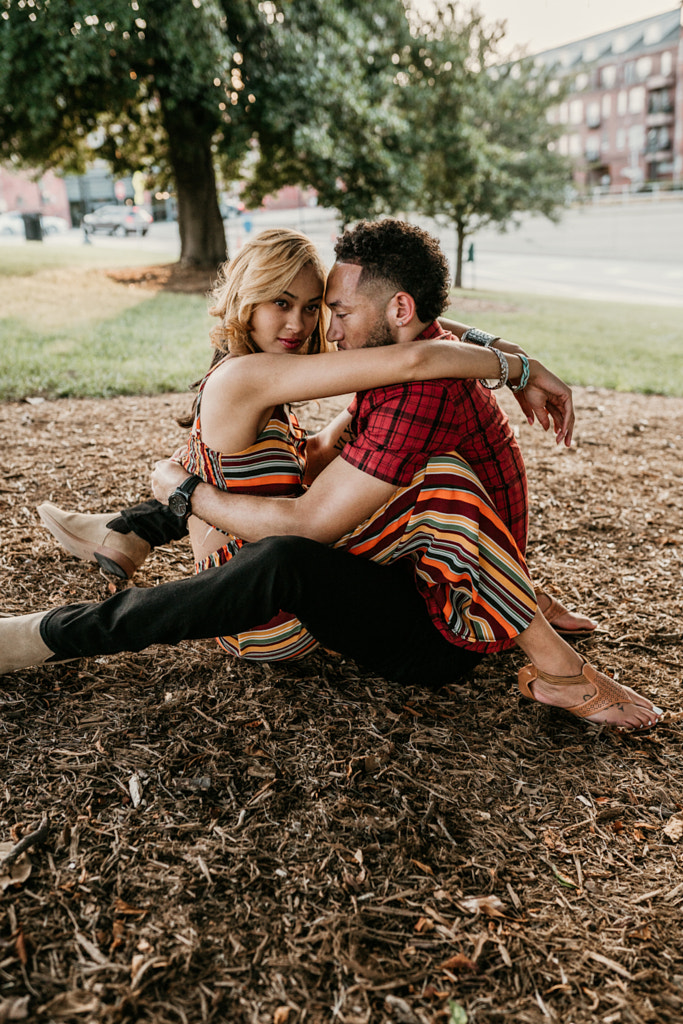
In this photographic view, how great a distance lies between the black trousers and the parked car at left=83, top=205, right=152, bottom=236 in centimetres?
3607

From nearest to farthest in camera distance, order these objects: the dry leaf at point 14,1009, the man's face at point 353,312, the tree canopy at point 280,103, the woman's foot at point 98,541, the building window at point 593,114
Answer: the dry leaf at point 14,1009 < the man's face at point 353,312 < the woman's foot at point 98,541 < the tree canopy at point 280,103 < the building window at point 593,114

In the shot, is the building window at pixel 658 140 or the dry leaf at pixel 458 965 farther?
the building window at pixel 658 140

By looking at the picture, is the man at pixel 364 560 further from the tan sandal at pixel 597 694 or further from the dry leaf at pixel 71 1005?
the dry leaf at pixel 71 1005

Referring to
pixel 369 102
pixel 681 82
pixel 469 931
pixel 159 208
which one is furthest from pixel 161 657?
pixel 681 82

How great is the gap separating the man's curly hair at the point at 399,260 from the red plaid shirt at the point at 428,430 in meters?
0.17

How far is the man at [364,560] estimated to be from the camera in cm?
241

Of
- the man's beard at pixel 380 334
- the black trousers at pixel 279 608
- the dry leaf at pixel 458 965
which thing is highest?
the man's beard at pixel 380 334

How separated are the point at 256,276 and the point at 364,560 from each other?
107cm

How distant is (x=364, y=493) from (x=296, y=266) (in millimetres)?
888

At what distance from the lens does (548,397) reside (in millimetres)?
2947

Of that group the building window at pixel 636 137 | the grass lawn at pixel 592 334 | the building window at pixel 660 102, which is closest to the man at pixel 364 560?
the grass lawn at pixel 592 334

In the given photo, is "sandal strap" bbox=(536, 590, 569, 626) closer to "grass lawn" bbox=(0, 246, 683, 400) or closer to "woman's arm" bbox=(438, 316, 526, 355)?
"woman's arm" bbox=(438, 316, 526, 355)

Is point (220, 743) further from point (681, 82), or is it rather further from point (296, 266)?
point (681, 82)

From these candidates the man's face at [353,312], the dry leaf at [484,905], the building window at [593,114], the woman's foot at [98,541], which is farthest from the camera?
the building window at [593,114]
